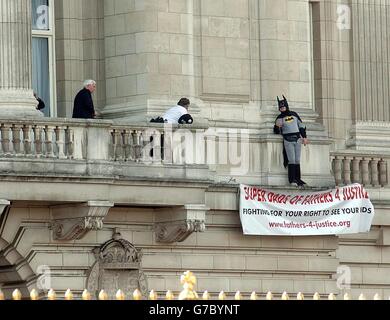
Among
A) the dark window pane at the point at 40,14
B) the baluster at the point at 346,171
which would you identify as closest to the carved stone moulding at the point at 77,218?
the dark window pane at the point at 40,14

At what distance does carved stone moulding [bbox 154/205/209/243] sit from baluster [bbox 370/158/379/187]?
18.2 feet

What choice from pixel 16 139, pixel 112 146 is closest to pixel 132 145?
pixel 112 146

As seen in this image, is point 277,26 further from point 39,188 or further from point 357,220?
point 39,188

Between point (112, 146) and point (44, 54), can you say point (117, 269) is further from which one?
point (44, 54)

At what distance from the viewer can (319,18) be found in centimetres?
5162

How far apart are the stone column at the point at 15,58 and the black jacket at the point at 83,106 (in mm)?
843

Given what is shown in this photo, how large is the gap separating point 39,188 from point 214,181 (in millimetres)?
4752

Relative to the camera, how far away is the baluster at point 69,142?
43344 mm

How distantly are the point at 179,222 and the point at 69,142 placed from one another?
3014mm

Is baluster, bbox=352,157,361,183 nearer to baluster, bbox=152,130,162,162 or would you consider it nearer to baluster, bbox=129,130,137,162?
baluster, bbox=152,130,162,162

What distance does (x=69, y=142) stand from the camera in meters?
43.3

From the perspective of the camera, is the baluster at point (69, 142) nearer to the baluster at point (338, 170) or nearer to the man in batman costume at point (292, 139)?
the man in batman costume at point (292, 139)
